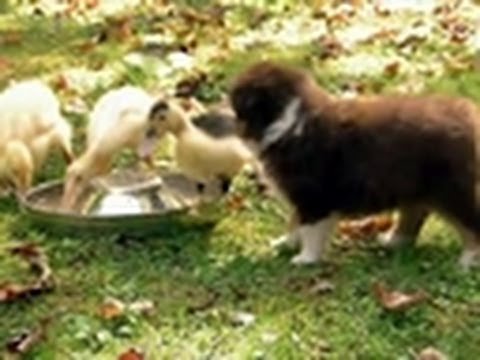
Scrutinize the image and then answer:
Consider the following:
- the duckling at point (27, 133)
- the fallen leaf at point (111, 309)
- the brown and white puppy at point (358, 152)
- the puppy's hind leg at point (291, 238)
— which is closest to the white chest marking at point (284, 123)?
the brown and white puppy at point (358, 152)

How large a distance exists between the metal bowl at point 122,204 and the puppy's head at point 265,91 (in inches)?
23.0

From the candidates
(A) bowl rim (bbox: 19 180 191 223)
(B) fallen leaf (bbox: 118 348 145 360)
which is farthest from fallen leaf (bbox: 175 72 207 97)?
(B) fallen leaf (bbox: 118 348 145 360)

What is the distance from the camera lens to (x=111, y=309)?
5.04 metres

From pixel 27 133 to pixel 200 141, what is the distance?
33.0 inches

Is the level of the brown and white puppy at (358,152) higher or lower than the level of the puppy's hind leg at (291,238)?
higher

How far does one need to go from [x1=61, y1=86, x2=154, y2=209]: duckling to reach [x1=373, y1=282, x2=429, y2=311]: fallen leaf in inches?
54.6

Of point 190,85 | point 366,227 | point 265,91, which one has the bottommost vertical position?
point 190,85

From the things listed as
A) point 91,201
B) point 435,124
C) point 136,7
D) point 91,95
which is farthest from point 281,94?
point 136,7

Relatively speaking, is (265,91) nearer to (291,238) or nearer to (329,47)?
(291,238)

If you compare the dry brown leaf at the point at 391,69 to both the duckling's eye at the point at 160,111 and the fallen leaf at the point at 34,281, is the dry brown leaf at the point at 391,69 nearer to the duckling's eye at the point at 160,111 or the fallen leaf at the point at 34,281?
the duckling's eye at the point at 160,111

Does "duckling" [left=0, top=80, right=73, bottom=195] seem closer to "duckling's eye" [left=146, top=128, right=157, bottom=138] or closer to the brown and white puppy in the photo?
"duckling's eye" [left=146, top=128, right=157, bottom=138]

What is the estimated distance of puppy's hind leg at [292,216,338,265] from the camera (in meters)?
5.35

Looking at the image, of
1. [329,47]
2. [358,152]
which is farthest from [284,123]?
[329,47]

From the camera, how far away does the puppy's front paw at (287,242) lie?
18.2 feet
